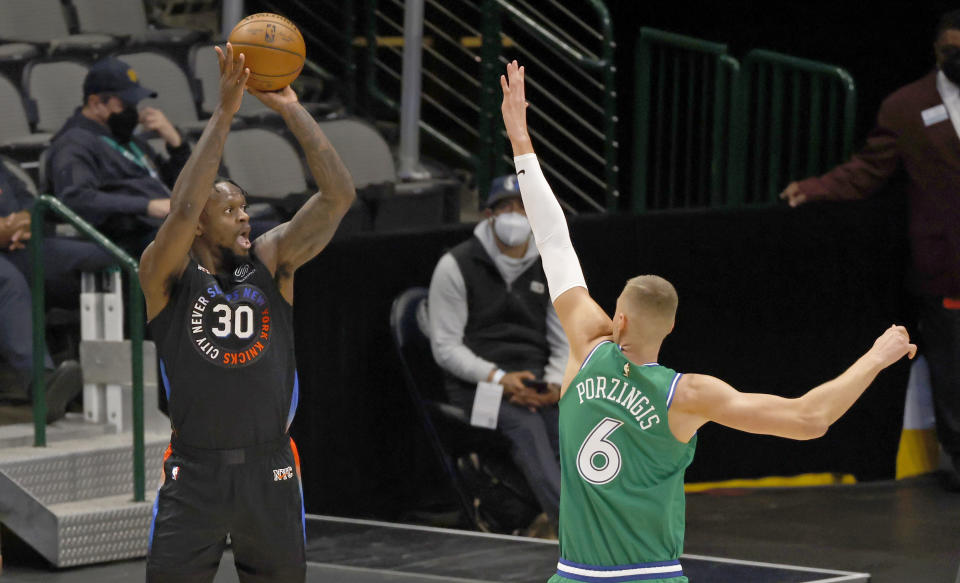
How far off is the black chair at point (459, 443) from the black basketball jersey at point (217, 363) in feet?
8.64

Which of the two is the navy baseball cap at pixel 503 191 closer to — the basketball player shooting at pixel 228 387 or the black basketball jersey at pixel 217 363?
the basketball player shooting at pixel 228 387

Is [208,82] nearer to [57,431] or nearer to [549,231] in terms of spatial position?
[57,431]

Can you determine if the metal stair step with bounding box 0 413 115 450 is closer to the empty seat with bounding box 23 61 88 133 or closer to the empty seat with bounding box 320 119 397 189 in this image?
the empty seat with bounding box 23 61 88 133

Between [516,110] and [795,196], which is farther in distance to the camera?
[795,196]

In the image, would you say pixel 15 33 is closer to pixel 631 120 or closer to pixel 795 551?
pixel 631 120

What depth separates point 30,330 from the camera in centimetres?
668

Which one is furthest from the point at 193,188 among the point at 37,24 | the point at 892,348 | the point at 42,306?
the point at 37,24

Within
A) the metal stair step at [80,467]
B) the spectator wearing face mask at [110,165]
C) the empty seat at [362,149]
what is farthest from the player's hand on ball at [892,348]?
the empty seat at [362,149]

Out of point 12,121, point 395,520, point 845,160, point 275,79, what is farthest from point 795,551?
point 12,121

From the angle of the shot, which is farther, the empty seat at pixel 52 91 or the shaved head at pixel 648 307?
the empty seat at pixel 52 91

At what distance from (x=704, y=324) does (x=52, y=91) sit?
3999mm

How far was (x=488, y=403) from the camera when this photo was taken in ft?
22.7

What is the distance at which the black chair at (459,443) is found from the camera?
6.98 metres

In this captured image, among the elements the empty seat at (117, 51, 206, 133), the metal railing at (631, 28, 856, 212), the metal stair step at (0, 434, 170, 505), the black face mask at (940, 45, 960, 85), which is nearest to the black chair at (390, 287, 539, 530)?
the metal stair step at (0, 434, 170, 505)
